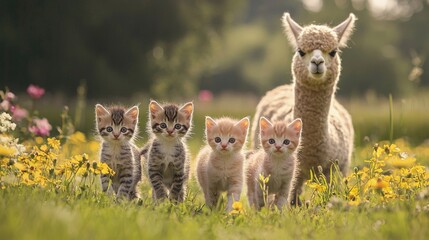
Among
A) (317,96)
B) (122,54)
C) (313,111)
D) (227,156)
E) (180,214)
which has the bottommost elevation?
(180,214)

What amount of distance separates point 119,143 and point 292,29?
2.85 metres

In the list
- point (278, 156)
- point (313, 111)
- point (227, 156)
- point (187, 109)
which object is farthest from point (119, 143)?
point (313, 111)

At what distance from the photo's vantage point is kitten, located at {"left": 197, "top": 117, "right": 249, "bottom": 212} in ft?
20.2

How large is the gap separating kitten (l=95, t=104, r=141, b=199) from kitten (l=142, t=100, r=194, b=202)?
6.5 inches

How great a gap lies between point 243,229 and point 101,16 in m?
20.2

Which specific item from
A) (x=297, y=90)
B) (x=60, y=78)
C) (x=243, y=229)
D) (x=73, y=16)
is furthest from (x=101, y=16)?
(x=243, y=229)

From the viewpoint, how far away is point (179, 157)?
6086mm

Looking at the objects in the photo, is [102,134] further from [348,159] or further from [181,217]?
[348,159]

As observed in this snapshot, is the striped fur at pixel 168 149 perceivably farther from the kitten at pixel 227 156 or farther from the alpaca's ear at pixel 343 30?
the alpaca's ear at pixel 343 30

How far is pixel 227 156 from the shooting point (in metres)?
6.25

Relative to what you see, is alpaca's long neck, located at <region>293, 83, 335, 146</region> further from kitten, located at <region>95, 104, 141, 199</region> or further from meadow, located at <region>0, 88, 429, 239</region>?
kitten, located at <region>95, 104, 141, 199</region>

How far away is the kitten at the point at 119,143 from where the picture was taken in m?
5.97

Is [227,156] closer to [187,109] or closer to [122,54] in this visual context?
[187,109]

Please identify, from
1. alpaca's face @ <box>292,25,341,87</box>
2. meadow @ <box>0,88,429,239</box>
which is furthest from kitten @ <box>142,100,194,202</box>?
alpaca's face @ <box>292,25,341,87</box>
